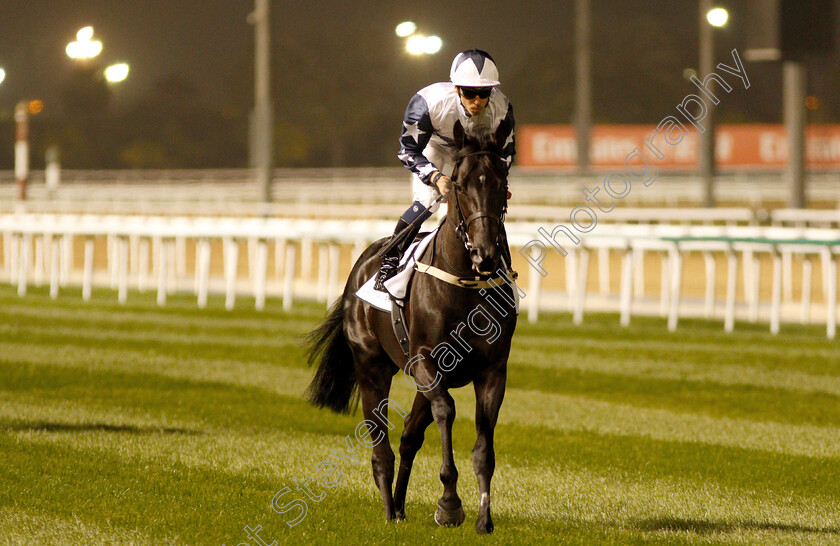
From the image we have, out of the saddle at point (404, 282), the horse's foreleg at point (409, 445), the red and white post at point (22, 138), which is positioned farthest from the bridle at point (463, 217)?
the red and white post at point (22, 138)

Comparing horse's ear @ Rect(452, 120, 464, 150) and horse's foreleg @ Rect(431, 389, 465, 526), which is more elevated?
horse's ear @ Rect(452, 120, 464, 150)

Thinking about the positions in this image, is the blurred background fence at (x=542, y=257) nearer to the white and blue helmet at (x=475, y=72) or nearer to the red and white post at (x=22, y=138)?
the red and white post at (x=22, y=138)

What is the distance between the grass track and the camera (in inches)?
219

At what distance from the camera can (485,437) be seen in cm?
518

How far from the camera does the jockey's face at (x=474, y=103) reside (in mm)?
5238

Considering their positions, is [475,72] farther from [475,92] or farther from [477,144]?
[477,144]

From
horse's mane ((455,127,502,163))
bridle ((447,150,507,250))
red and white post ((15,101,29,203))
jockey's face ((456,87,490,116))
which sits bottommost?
bridle ((447,150,507,250))

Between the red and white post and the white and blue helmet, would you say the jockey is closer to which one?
the white and blue helmet

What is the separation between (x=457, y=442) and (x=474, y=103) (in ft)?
10.9

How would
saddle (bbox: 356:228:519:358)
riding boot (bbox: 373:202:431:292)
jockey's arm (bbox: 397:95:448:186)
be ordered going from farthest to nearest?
riding boot (bbox: 373:202:431:292) → jockey's arm (bbox: 397:95:448:186) → saddle (bbox: 356:228:519:358)

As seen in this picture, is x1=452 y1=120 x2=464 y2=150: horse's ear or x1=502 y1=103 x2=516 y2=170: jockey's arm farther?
x1=502 y1=103 x2=516 y2=170: jockey's arm

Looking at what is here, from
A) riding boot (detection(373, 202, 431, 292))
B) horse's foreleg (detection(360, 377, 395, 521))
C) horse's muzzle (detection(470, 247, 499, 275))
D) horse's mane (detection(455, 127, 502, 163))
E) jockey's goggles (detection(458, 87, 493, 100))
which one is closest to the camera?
horse's muzzle (detection(470, 247, 499, 275))

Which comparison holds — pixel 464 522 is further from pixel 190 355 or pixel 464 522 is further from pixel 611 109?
pixel 611 109

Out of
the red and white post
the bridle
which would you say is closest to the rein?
the bridle
